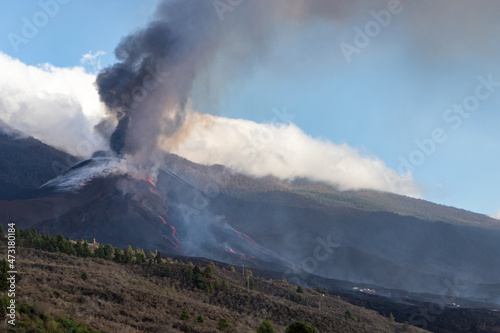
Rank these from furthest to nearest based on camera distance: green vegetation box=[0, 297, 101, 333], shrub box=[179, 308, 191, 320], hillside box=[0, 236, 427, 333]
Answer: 1. shrub box=[179, 308, 191, 320]
2. hillside box=[0, 236, 427, 333]
3. green vegetation box=[0, 297, 101, 333]

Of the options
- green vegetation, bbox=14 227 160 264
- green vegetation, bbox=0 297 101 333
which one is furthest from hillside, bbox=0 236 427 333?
green vegetation, bbox=14 227 160 264

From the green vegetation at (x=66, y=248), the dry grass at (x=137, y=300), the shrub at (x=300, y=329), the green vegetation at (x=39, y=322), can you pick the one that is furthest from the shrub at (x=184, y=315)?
the green vegetation at (x=66, y=248)

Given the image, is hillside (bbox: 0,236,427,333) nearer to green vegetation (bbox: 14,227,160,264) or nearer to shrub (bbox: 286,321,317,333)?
green vegetation (bbox: 14,227,160,264)

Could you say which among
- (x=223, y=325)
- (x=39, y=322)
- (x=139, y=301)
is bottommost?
(x=223, y=325)

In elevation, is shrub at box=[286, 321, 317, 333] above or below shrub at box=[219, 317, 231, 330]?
above

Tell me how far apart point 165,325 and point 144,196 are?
543 feet

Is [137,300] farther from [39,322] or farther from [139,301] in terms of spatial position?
[39,322]

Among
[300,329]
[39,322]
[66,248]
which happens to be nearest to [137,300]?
[39,322]

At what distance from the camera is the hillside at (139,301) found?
34219 millimetres

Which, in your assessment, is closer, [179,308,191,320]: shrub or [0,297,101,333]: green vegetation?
[0,297,101,333]: green vegetation

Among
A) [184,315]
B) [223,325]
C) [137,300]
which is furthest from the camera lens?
[137,300]

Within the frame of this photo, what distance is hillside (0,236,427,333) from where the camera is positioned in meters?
34.2

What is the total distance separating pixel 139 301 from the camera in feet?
142

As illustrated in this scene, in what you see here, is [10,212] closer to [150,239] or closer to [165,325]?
[150,239]
